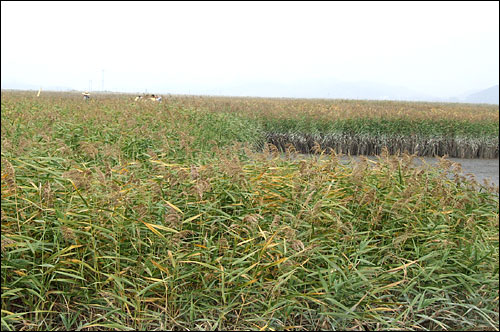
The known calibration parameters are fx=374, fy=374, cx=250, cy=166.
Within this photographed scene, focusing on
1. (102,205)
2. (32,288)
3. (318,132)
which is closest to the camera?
(32,288)

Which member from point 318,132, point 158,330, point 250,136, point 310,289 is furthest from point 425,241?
point 318,132

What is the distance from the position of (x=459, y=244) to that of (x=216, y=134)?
5.88 meters

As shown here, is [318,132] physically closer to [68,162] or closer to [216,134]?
[216,134]

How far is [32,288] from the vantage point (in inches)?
107

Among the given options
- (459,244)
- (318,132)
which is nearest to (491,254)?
(459,244)

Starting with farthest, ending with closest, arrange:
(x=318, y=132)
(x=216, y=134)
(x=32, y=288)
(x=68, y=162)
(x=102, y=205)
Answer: (x=318, y=132)
(x=216, y=134)
(x=68, y=162)
(x=102, y=205)
(x=32, y=288)

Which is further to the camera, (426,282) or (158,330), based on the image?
(426,282)

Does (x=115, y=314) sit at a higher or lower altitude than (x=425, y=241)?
lower

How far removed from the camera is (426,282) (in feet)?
10.3

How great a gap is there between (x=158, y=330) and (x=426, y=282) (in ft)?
7.16

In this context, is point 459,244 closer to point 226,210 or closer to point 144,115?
point 226,210

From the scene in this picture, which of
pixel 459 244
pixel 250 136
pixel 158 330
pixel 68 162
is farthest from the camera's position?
pixel 250 136

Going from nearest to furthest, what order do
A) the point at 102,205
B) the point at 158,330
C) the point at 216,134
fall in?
1. the point at 158,330
2. the point at 102,205
3. the point at 216,134

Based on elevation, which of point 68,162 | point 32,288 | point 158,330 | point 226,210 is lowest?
point 158,330
